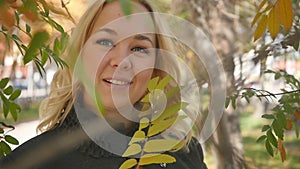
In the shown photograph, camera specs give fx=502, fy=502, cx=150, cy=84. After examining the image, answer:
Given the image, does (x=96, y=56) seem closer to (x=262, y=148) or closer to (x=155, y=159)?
(x=155, y=159)

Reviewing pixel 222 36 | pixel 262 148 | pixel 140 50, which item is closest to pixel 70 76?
pixel 140 50

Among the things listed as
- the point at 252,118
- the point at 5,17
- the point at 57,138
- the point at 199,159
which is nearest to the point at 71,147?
the point at 57,138

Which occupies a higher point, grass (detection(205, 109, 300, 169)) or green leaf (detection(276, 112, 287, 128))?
green leaf (detection(276, 112, 287, 128))

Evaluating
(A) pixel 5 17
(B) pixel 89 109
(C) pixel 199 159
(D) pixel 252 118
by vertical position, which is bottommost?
(D) pixel 252 118

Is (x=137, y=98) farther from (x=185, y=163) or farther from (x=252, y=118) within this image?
(x=252, y=118)

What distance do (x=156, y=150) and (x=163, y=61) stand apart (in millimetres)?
542

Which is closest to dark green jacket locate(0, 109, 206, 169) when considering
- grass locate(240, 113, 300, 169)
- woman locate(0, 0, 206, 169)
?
woman locate(0, 0, 206, 169)

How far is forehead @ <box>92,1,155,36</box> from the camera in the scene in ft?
2.19

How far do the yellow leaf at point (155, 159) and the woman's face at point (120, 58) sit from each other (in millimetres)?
254

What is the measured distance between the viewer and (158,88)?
1.63ft

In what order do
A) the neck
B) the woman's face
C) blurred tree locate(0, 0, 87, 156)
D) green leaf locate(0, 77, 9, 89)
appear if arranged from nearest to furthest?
blurred tree locate(0, 0, 87, 156) < green leaf locate(0, 77, 9, 89) < the woman's face < the neck

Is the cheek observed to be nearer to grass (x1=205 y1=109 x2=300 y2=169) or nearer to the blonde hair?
the blonde hair

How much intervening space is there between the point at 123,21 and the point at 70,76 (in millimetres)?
304

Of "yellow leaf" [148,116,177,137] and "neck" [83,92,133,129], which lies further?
"neck" [83,92,133,129]
